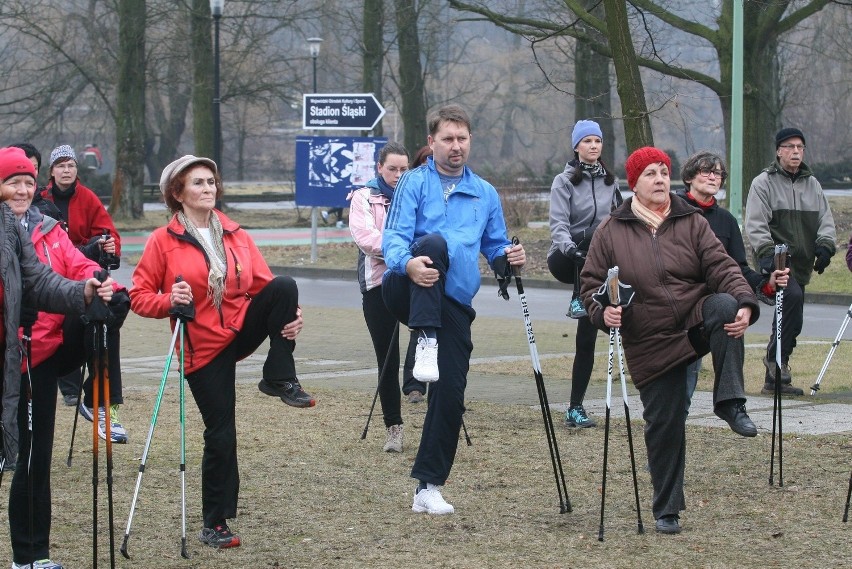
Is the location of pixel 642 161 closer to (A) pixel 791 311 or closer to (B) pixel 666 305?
(B) pixel 666 305

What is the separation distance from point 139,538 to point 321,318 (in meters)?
12.1

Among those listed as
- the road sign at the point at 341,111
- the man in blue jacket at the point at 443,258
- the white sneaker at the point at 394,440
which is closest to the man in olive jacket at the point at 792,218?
the white sneaker at the point at 394,440

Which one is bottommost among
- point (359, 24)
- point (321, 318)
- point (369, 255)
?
point (321, 318)

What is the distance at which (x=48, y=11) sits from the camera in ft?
145

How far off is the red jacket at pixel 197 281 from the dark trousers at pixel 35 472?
0.66m

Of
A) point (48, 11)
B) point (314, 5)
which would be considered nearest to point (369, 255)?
point (314, 5)

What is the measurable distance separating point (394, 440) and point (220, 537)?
2609 mm

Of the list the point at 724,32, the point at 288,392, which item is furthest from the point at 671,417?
the point at 724,32

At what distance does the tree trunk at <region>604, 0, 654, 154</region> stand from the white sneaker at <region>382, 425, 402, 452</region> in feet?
17.5

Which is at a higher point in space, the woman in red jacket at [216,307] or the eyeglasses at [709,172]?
the eyeglasses at [709,172]

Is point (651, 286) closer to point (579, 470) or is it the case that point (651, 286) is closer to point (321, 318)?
point (579, 470)

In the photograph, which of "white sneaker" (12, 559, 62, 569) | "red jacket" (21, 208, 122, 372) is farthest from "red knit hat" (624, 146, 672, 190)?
"white sneaker" (12, 559, 62, 569)

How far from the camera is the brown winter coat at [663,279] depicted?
6.59m

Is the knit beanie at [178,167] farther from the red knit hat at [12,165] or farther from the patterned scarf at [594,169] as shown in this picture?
the patterned scarf at [594,169]
